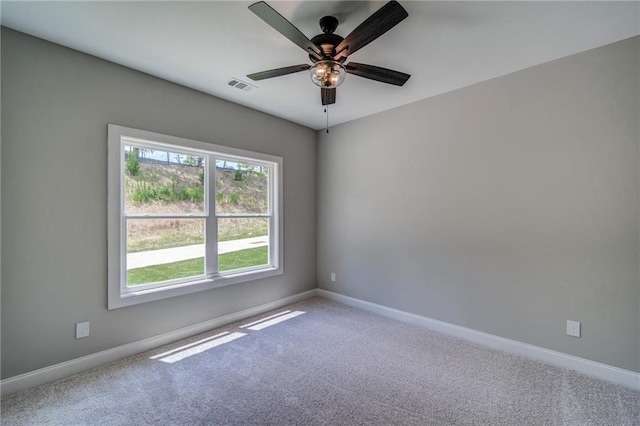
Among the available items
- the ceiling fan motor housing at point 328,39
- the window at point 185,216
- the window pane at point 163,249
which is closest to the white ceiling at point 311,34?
the ceiling fan motor housing at point 328,39

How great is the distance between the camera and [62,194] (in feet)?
7.37

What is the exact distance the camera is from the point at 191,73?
267 cm

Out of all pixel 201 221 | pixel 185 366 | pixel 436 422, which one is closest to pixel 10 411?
pixel 185 366

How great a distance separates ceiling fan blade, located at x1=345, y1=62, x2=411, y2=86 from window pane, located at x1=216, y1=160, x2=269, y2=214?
2.05 metres

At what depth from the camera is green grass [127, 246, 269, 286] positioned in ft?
8.99

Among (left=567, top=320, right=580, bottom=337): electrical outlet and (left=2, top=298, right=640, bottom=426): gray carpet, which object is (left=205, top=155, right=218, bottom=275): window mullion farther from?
(left=567, top=320, right=580, bottom=337): electrical outlet

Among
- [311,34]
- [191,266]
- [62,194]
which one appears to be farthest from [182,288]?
[311,34]

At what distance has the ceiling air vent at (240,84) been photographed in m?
2.82

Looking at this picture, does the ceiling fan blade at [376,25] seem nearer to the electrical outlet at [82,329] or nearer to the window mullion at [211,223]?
the window mullion at [211,223]

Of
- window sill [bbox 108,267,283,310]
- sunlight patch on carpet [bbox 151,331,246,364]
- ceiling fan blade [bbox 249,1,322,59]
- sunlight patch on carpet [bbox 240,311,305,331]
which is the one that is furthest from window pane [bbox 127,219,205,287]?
ceiling fan blade [bbox 249,1,322,59]

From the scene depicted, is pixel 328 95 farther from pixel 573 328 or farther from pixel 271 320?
pixel 573 328

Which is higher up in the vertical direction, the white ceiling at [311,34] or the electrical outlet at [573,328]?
the white ceiling at [311,34]

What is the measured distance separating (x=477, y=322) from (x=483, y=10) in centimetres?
278

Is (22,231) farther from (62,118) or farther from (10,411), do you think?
(10,411)
